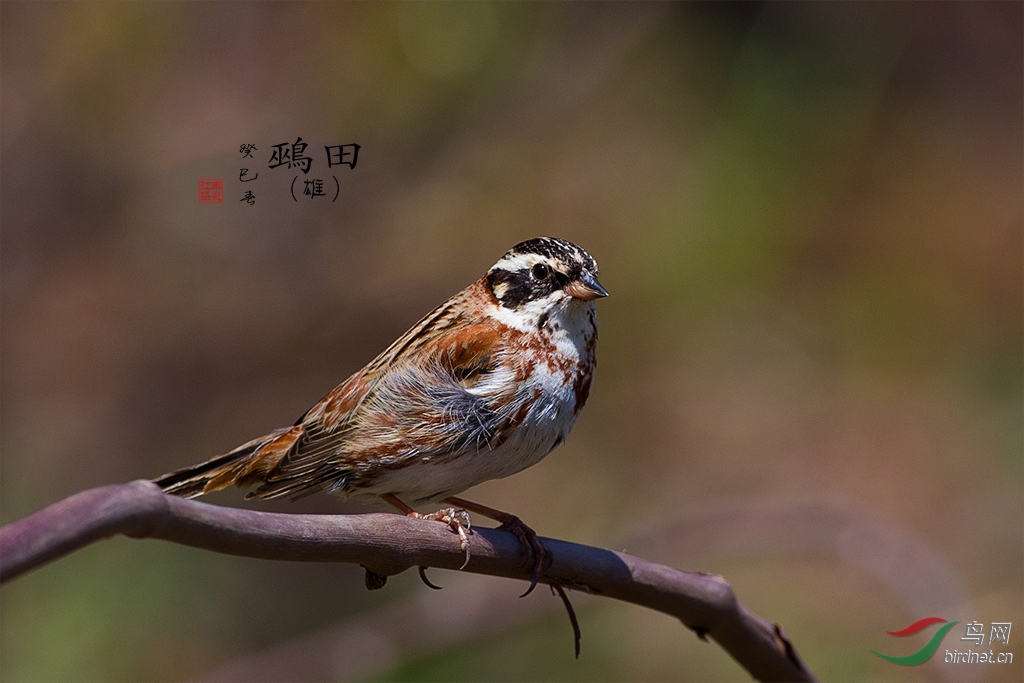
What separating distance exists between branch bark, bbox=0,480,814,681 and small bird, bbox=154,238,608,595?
0.24 m

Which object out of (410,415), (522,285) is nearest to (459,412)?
(410,415)

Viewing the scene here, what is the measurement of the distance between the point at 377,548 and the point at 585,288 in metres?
1.05

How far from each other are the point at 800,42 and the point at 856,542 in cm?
348

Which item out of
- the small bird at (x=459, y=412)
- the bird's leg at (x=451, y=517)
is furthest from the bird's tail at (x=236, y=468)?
the bird's leg at (x=451, y=517)

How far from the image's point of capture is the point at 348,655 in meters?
4.46

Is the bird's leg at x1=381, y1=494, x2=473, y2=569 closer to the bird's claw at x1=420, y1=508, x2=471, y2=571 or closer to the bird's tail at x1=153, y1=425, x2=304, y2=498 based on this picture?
the bird's claw at x1=420, y1=508, x2=471, y2=571

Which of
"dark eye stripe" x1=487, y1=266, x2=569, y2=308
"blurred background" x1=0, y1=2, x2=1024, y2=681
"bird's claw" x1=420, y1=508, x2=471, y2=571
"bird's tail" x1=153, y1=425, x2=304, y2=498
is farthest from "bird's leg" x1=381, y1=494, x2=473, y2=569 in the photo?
"blurred background" x1=0, y1=2, x2=1024, y2=681

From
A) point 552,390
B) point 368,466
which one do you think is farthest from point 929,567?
point 368,466

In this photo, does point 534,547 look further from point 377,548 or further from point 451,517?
point 377,548

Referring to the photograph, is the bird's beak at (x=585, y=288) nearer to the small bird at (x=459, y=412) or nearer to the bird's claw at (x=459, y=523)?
the small bird at (x=459, y=412)

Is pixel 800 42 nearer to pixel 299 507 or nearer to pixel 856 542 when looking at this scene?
pixel 856 542

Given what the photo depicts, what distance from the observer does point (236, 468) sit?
9.41ft

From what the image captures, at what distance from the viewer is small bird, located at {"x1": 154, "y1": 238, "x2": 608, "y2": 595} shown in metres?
2.74

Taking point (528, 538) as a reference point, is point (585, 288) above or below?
above
